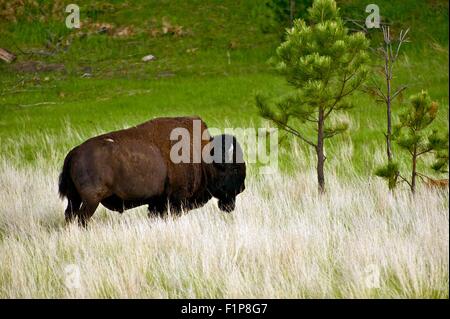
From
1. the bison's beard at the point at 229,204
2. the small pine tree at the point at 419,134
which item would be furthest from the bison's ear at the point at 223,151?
the small pine tree at the point at 419,134

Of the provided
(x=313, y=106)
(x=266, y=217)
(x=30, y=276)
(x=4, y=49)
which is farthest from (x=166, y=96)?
(x=30, y=276)

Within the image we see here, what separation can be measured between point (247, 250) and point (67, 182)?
2255 mm

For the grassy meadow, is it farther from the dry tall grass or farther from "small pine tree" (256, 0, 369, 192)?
"small pine tree" (256, 0, 369, 192)

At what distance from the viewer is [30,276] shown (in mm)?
7148

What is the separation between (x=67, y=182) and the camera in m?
8.45

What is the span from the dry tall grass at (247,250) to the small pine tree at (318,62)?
1264 mm

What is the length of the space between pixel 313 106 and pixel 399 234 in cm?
311

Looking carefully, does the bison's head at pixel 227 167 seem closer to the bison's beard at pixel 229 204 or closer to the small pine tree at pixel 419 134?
the bison's beard at pixel 229 204

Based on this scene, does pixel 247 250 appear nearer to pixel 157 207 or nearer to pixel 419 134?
pixel 157 207

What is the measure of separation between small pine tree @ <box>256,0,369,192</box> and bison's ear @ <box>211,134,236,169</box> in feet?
4.48

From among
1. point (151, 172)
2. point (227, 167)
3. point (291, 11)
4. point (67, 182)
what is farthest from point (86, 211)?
point (291, 11)

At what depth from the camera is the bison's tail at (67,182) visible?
330 inches

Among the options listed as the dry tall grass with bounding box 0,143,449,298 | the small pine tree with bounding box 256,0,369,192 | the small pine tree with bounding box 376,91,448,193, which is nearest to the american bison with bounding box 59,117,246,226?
the dry tall grass with bounding box 0,143,449,298
